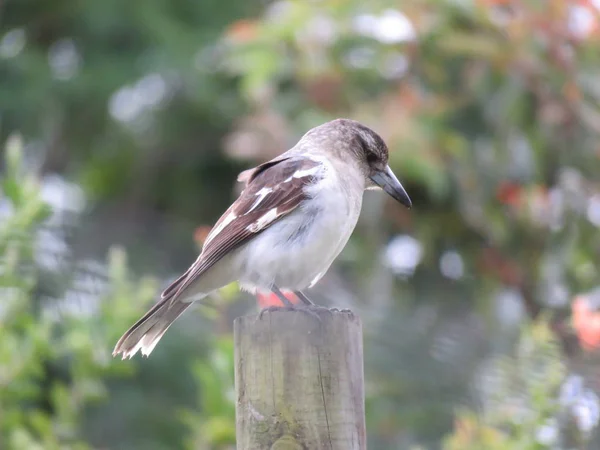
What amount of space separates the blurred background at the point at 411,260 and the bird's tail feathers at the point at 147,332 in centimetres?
86

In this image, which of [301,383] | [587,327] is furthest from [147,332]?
[587,327]

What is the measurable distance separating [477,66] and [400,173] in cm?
87

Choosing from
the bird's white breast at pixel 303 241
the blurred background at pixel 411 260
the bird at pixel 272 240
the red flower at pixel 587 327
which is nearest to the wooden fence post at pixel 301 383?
the bird at pixel 272 240

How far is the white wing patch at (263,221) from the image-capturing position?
444cm

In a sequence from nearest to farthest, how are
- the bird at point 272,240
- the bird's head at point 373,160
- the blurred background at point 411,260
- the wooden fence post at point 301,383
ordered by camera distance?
the wooden fence post at point 301,383 < the bird at point 272,240 < the bird's head at point 373,160 < the blurred background at point 411,260

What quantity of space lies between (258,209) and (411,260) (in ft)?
8.71

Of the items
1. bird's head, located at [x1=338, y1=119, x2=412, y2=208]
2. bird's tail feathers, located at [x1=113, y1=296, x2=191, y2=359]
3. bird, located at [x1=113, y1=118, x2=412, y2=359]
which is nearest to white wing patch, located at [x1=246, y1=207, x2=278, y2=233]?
bird, located at [x1=113, y1=118, x2=412, y2=359]

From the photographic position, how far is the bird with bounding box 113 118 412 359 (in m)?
4.38

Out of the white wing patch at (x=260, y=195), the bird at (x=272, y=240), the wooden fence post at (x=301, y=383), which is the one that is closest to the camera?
the wooden fence post at (x=301, y=383)

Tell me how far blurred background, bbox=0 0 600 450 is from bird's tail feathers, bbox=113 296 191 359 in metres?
0.86

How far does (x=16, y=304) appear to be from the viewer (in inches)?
231

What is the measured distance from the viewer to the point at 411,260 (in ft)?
22.9

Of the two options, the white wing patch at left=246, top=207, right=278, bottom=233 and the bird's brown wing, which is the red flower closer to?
the bird's brown wing

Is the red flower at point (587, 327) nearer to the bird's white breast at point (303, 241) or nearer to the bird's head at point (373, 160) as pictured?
the bird's head at point (373, 160)
